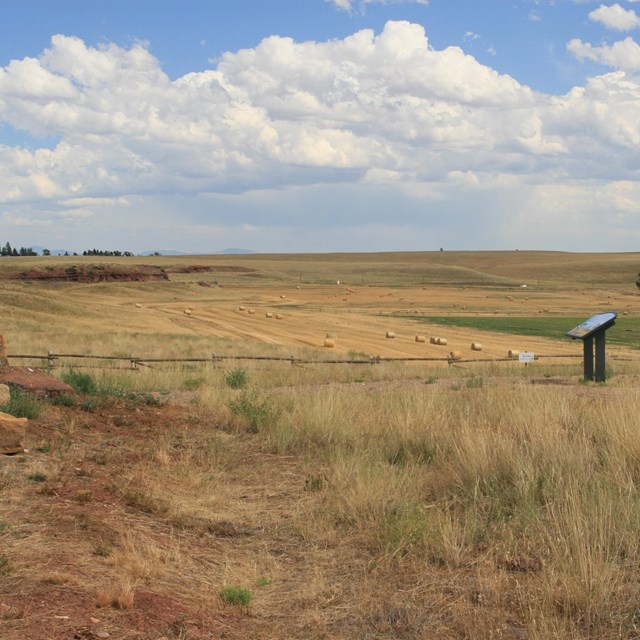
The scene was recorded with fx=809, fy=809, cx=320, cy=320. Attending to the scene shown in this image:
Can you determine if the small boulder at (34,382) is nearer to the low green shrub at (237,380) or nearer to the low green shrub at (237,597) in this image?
the low green shrub at (237,380)

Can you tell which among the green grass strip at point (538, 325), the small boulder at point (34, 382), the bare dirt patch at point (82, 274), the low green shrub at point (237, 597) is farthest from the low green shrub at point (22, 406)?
the bare dirt patch at point (82, 274)

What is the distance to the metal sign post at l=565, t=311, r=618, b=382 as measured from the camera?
59.6 ft

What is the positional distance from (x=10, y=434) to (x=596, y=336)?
13870mm

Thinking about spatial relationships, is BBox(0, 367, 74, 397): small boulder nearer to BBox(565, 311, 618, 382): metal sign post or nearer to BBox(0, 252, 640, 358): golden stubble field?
BBox(565, 311, 618, 382): metal sign post

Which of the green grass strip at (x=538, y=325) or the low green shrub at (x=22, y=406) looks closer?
the low green shrub at (x=22, y=406)

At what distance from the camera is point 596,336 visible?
62.0ft

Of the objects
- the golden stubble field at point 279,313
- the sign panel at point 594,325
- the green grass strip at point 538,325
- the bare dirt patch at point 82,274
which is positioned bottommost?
the green grass strip at point 538,325

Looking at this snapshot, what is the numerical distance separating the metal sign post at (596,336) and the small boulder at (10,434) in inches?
509

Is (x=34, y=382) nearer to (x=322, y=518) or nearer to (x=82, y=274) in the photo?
(x=322, y=518)

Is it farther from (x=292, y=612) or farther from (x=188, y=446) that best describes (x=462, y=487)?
(x=188, y=446)

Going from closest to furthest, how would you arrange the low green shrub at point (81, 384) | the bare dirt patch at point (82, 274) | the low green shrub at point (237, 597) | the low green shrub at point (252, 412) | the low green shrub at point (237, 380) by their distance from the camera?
the low green shrub at point (237, 597), the low green shrub at point (252, 412), the low green shrub at point (81, 384), the low green shrub at point (237, 380), the bare dirt patch at point (82, 274)

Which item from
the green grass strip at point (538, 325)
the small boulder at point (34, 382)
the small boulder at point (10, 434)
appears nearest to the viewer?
the small boulder at point (10, 434)

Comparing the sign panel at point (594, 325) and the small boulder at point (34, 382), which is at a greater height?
the sign panel at point (594, 325)

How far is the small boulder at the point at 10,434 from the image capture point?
935 centimetres
